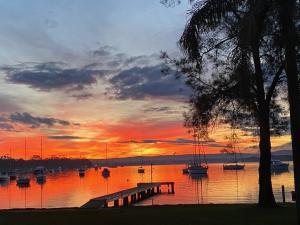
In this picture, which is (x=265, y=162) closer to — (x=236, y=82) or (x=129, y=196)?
(x=236, y=82)

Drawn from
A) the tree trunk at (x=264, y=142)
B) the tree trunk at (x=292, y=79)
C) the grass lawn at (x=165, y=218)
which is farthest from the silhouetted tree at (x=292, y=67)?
the tree trunk at (x=264, y=142)

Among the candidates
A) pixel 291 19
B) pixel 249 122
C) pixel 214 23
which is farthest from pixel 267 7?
pixel 249 122

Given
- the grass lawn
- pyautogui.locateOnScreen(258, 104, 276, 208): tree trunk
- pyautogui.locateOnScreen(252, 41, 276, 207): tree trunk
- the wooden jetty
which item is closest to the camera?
the grass lawn

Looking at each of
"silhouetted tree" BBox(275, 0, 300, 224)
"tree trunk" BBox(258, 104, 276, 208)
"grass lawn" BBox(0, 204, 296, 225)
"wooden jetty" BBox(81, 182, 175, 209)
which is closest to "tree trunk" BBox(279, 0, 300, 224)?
"silhouetted tree" BBox(275, 0, 300, 224)

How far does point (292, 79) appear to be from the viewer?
15.9 meters

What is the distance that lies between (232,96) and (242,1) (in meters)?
12.6

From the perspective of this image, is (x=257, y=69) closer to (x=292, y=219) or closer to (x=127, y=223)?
(x=292, y=219)

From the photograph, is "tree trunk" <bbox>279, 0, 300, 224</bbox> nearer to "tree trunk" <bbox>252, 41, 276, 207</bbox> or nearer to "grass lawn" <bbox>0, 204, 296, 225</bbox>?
"grass lawn" <bbox>0, 204, 296, 225</bbox>

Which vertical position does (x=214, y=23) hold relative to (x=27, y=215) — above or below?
above

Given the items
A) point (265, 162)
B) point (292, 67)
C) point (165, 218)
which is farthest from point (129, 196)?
point (292, 67)

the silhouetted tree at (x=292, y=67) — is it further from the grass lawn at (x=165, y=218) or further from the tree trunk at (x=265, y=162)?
the tree trunk at (x=265, y=162)

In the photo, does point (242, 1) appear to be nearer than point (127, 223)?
Yes

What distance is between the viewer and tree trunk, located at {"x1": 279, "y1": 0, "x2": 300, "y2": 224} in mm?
15198

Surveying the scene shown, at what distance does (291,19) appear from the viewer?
52.6 feet
